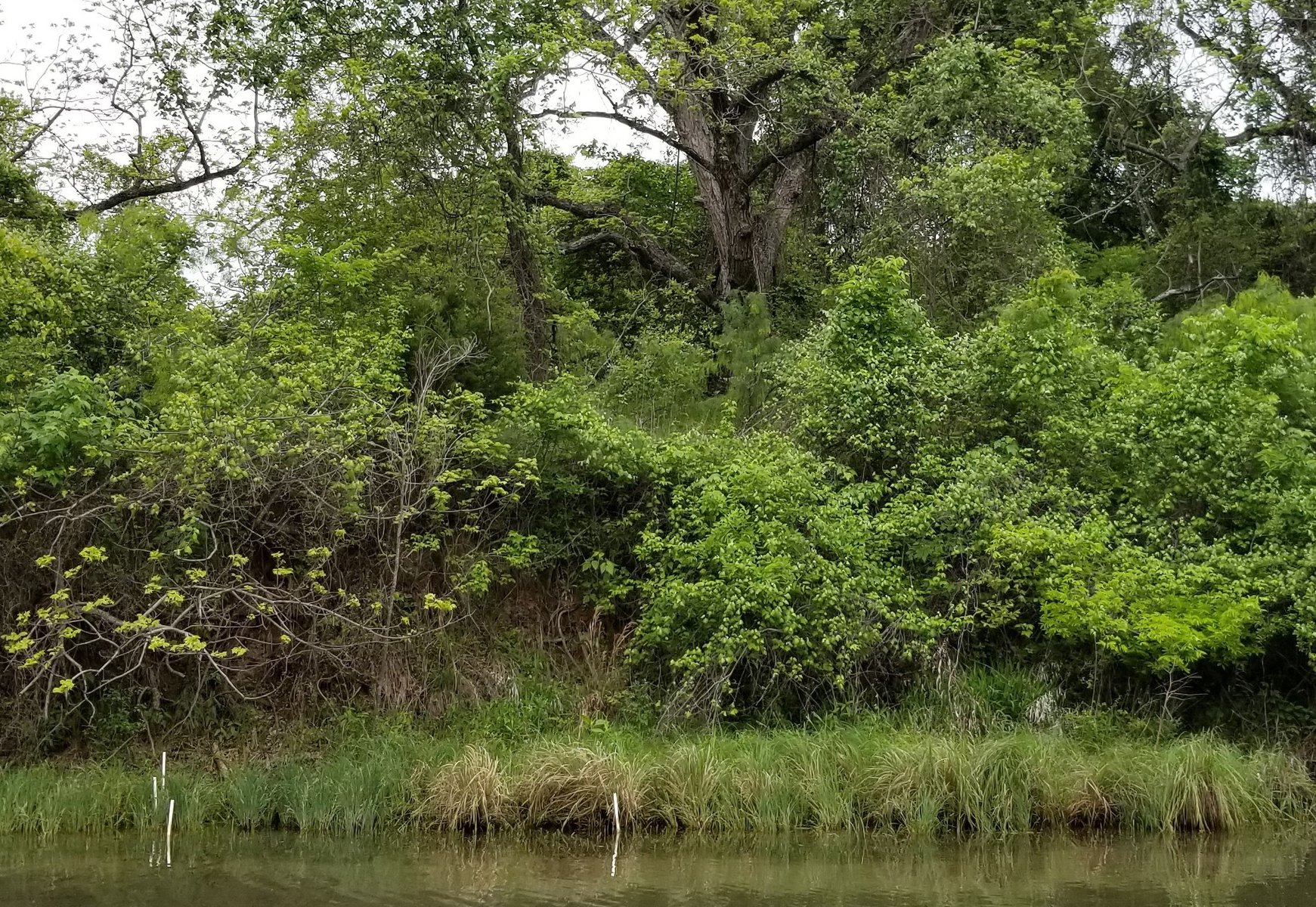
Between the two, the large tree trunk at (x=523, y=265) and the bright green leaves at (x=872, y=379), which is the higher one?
the large tree trunk at (x=523, y=265)

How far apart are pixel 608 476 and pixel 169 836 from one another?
5.82 metres

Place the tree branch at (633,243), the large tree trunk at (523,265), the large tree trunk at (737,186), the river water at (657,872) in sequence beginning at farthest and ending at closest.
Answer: the tree branch at (633,243)
the large tree trunk at (737,186)
the large tree trunk at (523,265)
the river water at (657,872)

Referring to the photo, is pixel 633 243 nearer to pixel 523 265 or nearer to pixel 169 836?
pixel 523 265

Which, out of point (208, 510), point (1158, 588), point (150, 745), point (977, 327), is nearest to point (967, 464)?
point (1158, 588)

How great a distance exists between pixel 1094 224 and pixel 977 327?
20.2 ft

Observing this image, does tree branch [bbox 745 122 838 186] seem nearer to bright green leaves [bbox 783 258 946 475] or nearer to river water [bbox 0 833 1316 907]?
bright green leaves [bbox 783 258 946 475]

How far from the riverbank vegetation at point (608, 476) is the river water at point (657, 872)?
1.59 feet

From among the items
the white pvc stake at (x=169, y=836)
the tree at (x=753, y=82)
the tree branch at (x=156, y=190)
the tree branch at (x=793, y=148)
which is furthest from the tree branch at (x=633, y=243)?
the white pvc stake at (x=169, y=836)

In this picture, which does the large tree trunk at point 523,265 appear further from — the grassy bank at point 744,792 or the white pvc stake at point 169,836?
the white pvc stake at point 169,836

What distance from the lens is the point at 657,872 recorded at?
8.38m

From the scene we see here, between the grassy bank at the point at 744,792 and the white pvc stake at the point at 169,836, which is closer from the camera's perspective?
the white pvc stake at the point at 169,836

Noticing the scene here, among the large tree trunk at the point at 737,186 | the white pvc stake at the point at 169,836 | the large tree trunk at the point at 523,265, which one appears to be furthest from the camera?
the large tree trunk at the point at 737,186

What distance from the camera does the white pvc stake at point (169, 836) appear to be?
885 centimetres

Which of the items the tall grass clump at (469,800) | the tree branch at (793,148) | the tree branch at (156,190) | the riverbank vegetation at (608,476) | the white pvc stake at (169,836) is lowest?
the white pvc stake at (169,836)
